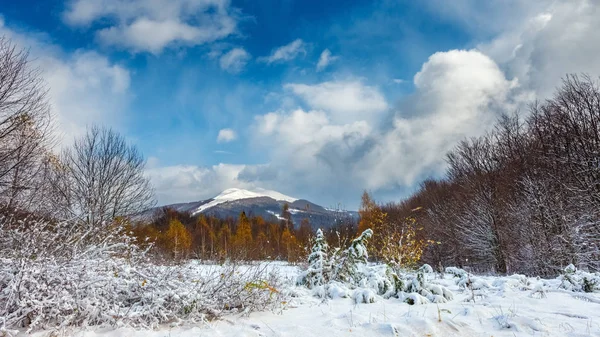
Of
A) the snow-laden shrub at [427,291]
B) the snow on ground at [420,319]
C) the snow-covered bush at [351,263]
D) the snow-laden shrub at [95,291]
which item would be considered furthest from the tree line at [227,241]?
the snow-laden shrub at [427,291]

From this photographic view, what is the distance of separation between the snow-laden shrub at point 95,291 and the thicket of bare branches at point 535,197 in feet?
30.0

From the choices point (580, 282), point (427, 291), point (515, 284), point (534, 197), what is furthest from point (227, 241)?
point (580, 282)

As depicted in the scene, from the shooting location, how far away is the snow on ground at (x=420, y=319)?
3656 mm

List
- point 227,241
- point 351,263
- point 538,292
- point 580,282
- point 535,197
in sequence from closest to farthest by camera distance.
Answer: point 538,292 → point 580,282 → point 351,263 → point 535,197 → point 227,241

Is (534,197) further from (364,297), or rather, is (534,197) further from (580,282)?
(364,297)

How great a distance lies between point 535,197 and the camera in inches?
531

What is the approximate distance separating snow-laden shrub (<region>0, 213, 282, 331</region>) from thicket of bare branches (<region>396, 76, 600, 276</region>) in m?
9.15

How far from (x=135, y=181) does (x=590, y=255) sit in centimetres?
1917

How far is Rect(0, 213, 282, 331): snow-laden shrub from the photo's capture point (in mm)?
3658

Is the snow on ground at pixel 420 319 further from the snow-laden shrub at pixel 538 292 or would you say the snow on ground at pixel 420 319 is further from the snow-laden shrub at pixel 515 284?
the snow-laden shrub at pixel 515 284

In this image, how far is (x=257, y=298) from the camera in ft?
15.7

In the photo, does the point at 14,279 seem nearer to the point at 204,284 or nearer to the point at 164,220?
the point at 204,284

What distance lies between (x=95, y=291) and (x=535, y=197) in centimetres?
1509

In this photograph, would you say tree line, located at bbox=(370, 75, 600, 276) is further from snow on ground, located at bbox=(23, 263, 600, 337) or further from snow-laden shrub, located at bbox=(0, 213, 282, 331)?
snow-laden shrub, located at bbox=(0, 213, 282, 331)
